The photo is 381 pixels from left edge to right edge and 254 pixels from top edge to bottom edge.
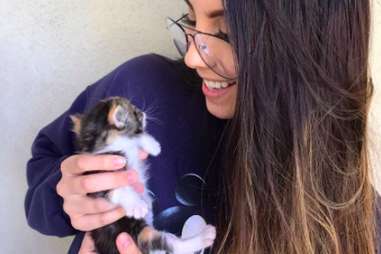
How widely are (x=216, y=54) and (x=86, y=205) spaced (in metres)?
0.33

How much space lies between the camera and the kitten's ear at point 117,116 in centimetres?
78

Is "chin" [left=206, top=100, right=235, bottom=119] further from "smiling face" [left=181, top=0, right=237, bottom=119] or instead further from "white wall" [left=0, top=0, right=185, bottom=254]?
"white wall" [left=0, top=0, right=185, bottom=254]

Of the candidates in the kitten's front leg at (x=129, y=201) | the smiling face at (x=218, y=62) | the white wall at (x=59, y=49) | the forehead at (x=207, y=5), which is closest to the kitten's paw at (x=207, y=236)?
the kitten's front leg at (x=129, y=201)

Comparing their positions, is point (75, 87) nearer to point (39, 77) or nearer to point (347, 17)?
point (39, 77)

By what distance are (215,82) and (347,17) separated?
25 cm

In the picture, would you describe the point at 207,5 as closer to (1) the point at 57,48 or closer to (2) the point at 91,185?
(2) the point at 91,185

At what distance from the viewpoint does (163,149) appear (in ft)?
3.03

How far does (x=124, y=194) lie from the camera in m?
0.77

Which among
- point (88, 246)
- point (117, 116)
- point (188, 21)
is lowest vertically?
point (88, 246)

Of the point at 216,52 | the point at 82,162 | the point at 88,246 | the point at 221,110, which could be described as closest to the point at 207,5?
the point at 216,52

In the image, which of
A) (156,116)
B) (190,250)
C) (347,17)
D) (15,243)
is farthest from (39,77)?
(347,17)

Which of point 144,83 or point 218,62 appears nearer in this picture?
point 218,62

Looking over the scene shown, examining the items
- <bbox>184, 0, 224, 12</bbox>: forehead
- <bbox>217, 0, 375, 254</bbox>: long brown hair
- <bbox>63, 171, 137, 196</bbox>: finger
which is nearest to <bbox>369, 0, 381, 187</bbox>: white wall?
<bbox>217, 0, 375, 254</bbox>: long brown hair

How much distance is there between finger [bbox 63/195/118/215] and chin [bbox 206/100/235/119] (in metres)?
0.26
